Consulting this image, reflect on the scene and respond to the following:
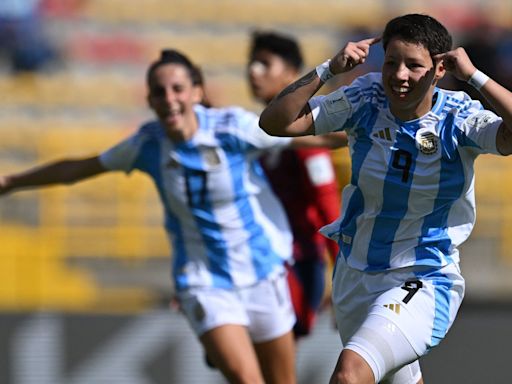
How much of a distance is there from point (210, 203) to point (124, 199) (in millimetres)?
4260

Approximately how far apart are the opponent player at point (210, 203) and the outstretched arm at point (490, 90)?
1.51 meters

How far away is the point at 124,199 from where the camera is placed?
9930mm

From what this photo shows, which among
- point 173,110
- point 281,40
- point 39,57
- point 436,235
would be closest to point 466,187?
point 436,235

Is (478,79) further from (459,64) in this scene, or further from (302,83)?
(302,83)

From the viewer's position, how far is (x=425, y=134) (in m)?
4.30

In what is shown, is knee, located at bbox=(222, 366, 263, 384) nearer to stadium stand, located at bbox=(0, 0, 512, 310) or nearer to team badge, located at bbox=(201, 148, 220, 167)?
team badge, located at bbox=(201, 148, 220, 167)

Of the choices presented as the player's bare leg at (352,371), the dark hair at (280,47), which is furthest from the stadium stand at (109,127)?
the player's bare leg at (352,371)

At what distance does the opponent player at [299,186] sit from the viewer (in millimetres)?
6227

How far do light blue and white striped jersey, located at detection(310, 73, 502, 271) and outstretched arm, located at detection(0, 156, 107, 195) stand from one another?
5.99 ft

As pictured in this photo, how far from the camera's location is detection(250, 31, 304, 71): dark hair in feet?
20.9

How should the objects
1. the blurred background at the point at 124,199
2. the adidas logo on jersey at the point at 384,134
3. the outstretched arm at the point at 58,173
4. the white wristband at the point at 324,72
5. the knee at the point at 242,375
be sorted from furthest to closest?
1. the blurred background at the point at 124,199
2. the outstretched arm at the point at 58,173
3. the knee at the point at 242,375
4. the adidas logo on jersey at the point at 384,134
5. the white wristband at the point at 324,72

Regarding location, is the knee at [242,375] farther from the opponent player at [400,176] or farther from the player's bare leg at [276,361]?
the opponent player at [400,176]

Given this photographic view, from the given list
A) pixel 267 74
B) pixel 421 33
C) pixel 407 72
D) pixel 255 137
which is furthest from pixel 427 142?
pixel 267 74

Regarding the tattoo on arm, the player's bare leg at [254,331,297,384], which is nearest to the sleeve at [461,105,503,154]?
the tattoo on arm
